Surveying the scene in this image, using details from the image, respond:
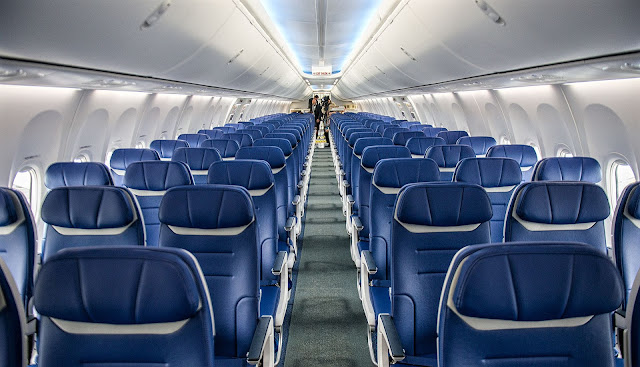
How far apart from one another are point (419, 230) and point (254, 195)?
1.79 metres

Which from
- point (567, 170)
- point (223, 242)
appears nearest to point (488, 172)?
point (567, 170)

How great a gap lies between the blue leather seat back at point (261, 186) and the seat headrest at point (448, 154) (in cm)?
252

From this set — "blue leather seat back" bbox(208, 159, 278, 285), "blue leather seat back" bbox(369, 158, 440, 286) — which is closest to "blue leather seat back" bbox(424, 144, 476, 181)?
"blue leather seat back" bbox(369, 158, 440, 286)

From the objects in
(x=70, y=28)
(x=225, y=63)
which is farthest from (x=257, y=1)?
(x=70, y=28)

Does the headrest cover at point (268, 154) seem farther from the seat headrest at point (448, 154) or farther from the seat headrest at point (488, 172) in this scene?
the seat headrest at point (488, 172)

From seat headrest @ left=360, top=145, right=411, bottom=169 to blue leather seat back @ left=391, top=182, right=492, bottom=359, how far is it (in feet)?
7.46

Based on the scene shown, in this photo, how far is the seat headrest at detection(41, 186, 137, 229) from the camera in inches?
119

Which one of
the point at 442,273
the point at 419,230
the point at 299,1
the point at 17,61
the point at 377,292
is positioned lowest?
the point at 377,292

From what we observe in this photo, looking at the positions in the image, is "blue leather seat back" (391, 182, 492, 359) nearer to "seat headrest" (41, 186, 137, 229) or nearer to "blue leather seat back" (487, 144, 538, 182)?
"seat headrest" (41, 186, 137, 229)

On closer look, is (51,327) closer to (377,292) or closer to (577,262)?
(577,262)

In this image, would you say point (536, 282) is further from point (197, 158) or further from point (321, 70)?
point (321, 70)

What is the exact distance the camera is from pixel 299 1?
756cm

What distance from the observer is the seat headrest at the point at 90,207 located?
3.02 meters

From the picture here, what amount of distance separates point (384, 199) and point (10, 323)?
9.66ft
